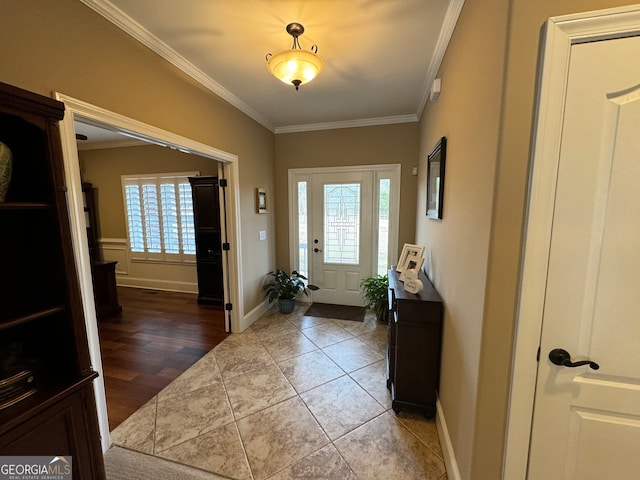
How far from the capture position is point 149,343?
297 cm

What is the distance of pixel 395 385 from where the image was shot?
191 centimetres

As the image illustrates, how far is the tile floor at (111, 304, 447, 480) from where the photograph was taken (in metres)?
1.56

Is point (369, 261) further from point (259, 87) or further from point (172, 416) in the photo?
point (172, 416)

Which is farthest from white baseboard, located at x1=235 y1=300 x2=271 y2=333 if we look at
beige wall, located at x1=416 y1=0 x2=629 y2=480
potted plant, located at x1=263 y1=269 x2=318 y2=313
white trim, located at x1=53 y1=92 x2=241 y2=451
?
beige wall, located at x1=416 y1=0 x2=629 y2=480

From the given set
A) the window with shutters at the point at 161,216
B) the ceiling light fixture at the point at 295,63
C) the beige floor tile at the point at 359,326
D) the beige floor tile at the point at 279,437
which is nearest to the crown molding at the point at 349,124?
the window with shutters at the point at 161,216

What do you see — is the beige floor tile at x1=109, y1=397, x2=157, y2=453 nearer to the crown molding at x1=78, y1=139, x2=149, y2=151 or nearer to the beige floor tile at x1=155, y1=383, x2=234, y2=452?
the beige floor tile at x1=155, y1=383, x2=234, y2=452

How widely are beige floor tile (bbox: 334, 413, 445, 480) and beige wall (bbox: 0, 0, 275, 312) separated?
2618 millimetres

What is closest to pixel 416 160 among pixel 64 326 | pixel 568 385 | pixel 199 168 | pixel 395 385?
pixel 395 385

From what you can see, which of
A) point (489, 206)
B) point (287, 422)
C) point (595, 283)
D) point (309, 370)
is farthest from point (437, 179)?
point (287, 422)

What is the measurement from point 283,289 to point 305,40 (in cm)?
290

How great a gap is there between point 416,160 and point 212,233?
320 centimetres

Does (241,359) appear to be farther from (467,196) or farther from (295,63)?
(295,63)

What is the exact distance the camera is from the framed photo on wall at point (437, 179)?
6.22ft

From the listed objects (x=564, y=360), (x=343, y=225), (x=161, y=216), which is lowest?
(x=564, y=360)
